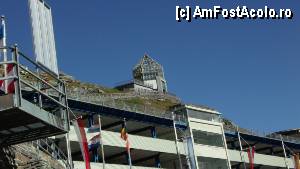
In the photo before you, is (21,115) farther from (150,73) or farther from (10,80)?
(150,73)

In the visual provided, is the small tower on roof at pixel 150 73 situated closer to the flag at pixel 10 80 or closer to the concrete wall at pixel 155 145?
the concrete wall at pixel 155 145

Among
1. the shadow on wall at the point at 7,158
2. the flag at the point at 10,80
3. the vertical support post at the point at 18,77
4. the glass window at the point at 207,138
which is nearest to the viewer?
the vertical support post at the point at 18,77

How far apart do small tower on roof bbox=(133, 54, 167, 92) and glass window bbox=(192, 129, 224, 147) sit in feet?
328

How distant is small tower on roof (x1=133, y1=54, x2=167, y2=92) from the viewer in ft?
557

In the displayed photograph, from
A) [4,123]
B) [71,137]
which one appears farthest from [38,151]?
[71,137]

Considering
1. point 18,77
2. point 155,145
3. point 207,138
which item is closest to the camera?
point 18,77

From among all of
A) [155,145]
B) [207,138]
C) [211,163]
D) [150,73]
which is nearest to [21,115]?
[155,145]

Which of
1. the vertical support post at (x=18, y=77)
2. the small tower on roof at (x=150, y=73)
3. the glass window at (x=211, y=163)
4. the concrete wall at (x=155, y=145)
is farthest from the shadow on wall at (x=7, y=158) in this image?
the small tower on roof at (x=150, y=73)

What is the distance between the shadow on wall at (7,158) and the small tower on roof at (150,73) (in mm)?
150920

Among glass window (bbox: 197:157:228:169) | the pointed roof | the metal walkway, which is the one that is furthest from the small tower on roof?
the metal walkway

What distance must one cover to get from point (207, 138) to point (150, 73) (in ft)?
354

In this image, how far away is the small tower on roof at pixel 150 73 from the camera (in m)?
170

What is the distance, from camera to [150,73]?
173000 millimetres

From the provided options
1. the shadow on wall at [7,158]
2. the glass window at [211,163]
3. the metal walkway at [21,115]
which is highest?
the metal walkway at [21,115]
